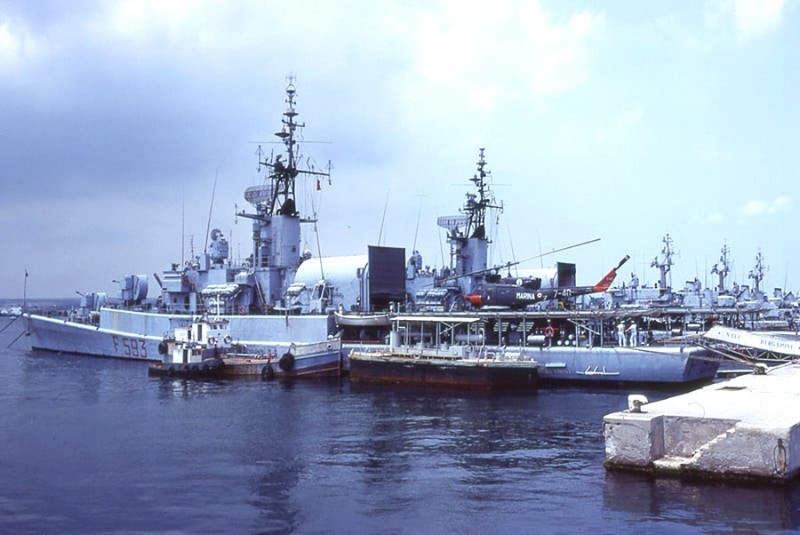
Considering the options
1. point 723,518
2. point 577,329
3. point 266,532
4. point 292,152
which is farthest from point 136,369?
point 723,518

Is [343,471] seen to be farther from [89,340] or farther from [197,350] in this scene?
[89,340]

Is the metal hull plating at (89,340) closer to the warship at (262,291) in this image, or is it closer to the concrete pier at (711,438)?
the warship at (262,291)

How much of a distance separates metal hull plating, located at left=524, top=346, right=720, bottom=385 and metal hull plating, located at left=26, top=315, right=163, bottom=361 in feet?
103

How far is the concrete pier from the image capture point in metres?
18.0

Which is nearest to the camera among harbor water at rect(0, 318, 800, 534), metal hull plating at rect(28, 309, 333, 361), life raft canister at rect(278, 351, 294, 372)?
harbor water at rect(0, 318, 800, 534)

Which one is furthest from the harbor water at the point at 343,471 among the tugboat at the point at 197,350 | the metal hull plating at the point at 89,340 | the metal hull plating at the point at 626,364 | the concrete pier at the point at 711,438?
the metal hull plating at the point at 89,340

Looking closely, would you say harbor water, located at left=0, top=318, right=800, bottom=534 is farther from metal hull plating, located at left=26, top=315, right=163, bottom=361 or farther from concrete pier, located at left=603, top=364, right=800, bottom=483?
metal hull plating, located at left=26, top=315, right=163, bottom=361

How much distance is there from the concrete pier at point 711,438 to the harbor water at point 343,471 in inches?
18.1

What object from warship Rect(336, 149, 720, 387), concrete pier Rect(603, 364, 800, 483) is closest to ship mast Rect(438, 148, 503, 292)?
warship Rect(336, 149, 720, 387)

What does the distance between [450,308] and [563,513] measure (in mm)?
39161

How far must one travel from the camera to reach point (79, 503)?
62.7 feet

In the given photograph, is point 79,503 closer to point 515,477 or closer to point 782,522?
point 515,477

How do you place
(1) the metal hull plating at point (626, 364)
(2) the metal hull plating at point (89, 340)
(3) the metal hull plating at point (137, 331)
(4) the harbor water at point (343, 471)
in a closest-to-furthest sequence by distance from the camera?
(4) the harbor water at point (343, 471) < (1) the metal hull plating at point (626, 364) < (3) the metal hull plating at point (137, 331) < (2) the metal hull plating at point (89, 340)

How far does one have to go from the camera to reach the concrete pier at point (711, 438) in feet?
59.2
